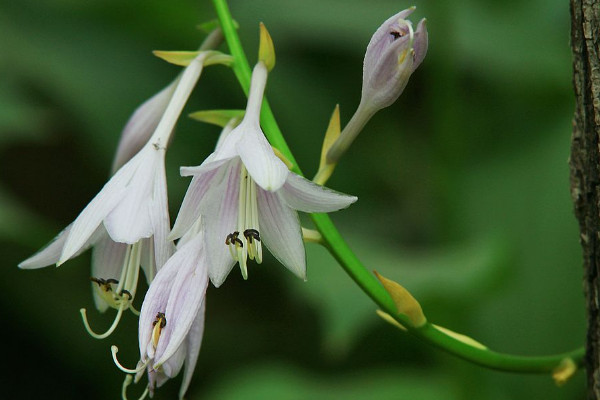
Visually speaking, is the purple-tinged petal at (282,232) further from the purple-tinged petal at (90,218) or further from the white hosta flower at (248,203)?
the purple-tinged petal at (90,218)

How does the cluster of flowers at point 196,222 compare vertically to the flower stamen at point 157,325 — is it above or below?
above

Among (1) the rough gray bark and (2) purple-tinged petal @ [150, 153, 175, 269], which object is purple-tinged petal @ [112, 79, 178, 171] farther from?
(1) the rough gray bark

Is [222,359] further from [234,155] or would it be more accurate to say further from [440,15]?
[234,155]

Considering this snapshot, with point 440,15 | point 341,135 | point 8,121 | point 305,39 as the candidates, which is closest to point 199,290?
point 341,135

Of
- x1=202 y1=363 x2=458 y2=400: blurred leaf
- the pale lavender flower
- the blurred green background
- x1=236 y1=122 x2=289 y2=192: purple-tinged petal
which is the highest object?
the pale lavender flower

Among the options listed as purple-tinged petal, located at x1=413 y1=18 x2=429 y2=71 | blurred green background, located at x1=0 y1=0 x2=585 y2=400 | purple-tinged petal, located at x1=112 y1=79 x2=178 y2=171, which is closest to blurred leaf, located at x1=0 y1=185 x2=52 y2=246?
blurred green background, located at x1=0 y1=0 x2=585 y2=400

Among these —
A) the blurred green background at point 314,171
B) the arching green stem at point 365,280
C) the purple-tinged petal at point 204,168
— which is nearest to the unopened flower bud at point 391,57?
the arching green stem at point 365,280

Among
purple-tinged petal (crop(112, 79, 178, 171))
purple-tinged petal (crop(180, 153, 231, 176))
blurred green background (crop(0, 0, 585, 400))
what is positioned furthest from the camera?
blurred green background (crop(0, 0, 585, 400))

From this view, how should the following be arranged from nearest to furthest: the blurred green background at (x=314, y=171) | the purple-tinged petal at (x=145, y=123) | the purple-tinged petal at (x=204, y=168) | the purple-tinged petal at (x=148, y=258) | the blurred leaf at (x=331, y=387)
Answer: the purple-tinged petal at (x=204, y=168), the purple-tinged petal at (x=148, y=258), the purple-tinged petal at (x=145, y=123), the blurred leaf at (x=331, y=387), the blurred green background at (x=314, y=171)
